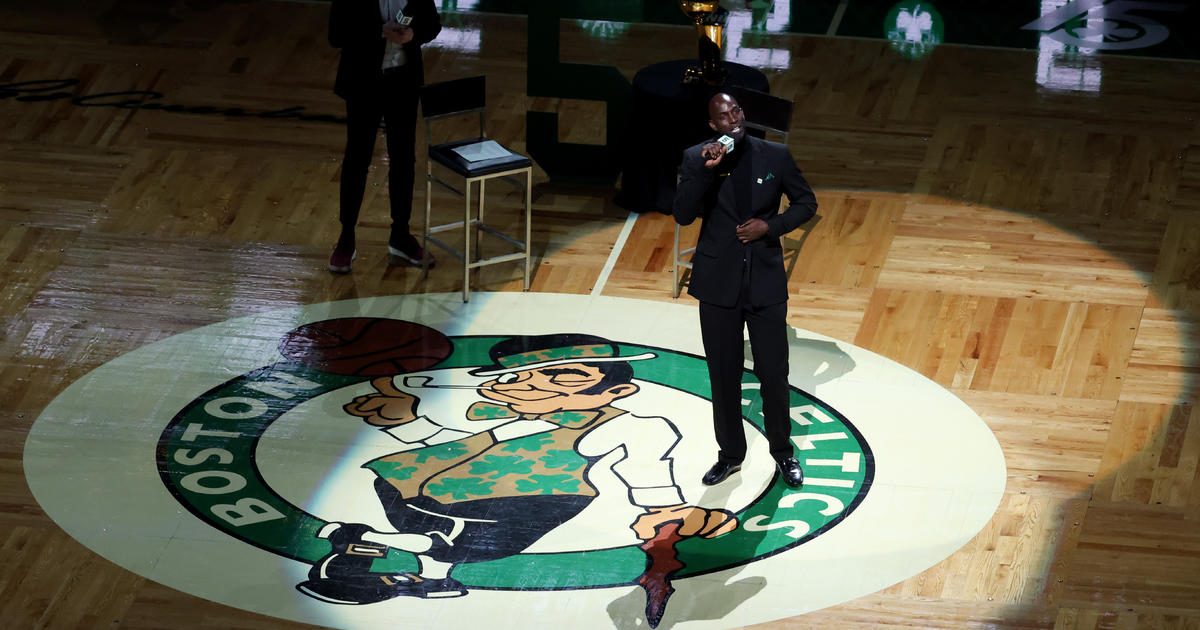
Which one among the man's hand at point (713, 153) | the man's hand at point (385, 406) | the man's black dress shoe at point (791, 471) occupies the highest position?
the man's hand at point (713, 153)

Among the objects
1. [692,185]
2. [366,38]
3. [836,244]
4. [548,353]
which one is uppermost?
[692,185]

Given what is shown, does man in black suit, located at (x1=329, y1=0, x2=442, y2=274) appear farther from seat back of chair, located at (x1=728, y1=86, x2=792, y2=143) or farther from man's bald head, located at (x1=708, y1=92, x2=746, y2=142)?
man's bald head, located at (x1=708, y1=92, x2=746, y2=142)

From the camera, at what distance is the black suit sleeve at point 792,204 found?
5.64 metres

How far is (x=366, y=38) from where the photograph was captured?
7.45 m

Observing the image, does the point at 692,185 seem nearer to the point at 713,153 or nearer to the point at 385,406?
the point at 713,153

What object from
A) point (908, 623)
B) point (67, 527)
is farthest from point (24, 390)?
point (908, 623)

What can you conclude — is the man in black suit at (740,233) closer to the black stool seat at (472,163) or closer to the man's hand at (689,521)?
the man's hand at (689,521)

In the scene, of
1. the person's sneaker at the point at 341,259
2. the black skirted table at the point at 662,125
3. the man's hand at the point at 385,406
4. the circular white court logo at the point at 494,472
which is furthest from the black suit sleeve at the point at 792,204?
the person's sneaker at the point at 341,259

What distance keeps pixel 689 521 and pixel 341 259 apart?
262 cm

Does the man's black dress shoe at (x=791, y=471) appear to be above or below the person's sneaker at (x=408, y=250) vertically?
above

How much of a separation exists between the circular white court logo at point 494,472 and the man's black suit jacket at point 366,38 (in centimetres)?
102

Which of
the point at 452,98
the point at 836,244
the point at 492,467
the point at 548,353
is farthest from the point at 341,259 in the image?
the point at 836,244

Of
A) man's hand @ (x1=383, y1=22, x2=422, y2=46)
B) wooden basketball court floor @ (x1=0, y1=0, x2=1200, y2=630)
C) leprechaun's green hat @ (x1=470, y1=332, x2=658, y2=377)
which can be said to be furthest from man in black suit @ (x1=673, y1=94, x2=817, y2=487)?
man's hand @ (x1=383, y1=22, x2=422, y2=46)

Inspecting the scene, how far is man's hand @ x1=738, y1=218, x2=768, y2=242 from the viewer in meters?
5.60
